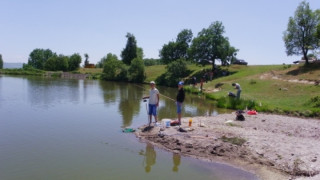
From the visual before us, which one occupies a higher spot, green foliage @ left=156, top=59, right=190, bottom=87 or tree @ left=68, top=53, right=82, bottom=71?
tree @ left=68, top=53, right=82, bottom=71

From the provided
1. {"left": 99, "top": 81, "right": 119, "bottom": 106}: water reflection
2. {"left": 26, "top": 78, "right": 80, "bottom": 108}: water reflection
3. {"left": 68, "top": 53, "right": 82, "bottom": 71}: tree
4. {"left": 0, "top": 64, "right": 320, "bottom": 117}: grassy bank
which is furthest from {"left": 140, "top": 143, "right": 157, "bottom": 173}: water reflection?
{"left": 68, "top": 53, "right": 82, "bottom": 71}: tree

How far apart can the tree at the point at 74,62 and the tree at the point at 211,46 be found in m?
72.9

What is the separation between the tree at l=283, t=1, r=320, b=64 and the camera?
47406 millimetres

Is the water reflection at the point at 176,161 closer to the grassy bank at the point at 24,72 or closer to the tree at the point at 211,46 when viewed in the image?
the tree at the point at 211,46

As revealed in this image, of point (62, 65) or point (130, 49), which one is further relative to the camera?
point (62, 65)

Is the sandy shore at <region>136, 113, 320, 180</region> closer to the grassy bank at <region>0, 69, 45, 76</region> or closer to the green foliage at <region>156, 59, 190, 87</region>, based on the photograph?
the green foliage at <region>156, 59, 190, 87</region>

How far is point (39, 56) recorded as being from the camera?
159625mm

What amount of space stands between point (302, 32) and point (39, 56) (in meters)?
140

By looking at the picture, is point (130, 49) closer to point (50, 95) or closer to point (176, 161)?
point (50, 95)

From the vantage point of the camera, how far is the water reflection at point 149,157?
12.6 metres

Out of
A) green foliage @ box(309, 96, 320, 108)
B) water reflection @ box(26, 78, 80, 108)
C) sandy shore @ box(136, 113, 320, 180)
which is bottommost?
sandy shore @ box(136, 113, 320, 180)

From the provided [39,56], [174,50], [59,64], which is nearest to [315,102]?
[174,50]

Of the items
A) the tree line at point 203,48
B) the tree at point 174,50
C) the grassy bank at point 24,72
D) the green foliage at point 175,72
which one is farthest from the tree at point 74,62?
the green foliage at point 175,72

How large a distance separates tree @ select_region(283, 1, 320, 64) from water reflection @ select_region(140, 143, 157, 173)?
40338 mm
